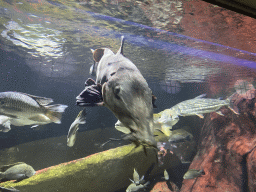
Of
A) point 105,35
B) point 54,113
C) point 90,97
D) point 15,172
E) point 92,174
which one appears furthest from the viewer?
point 105,35

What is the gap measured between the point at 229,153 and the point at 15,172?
8916mm

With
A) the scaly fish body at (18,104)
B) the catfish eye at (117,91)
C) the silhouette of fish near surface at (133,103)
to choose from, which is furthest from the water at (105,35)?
the scaly fish body at (18,104)

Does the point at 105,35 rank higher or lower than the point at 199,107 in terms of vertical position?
higher

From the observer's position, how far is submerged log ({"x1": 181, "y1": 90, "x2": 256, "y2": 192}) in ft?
20.1

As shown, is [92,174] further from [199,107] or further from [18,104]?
[199,107]

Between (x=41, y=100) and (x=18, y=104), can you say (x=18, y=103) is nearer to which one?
(x=18, y=104)

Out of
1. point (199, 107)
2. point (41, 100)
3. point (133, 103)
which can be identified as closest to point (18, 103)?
point (41, 100)

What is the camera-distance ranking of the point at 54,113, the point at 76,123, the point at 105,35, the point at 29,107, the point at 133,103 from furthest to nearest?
the point at 105,35 < the point at 76,123 < the point at 29,107 < the point at 54,113 < the point at 133,103

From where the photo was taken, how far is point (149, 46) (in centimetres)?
1087

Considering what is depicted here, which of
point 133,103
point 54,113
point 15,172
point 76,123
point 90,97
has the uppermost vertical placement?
point 133,103

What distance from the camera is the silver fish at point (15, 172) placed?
165 inches

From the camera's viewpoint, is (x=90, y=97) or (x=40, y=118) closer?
(x=90, y=97)

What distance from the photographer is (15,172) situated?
427 centimetres

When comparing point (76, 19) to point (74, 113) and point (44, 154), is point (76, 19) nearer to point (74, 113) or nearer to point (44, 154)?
point (44, 154)
